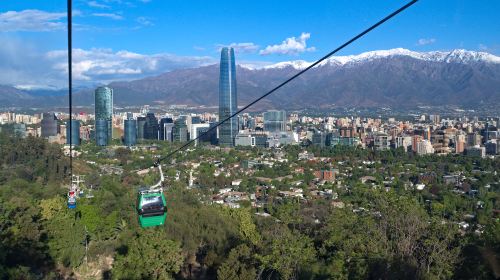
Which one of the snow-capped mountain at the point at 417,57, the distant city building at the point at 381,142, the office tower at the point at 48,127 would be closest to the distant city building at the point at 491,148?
the distant city building at the point at 381,142

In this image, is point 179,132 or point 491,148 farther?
point 179,132

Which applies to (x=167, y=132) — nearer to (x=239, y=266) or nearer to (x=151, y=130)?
(x=151, y=130)

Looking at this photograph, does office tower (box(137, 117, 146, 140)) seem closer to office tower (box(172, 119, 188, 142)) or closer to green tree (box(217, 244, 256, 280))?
office tower (box(172, 119, 188, 142))

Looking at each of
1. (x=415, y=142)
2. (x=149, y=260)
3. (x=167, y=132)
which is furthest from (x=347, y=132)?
(x=149, y=260)

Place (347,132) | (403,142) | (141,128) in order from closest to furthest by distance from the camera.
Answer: (403,142) < (347,132) < (141,128)

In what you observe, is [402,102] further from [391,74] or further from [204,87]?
[204,87]

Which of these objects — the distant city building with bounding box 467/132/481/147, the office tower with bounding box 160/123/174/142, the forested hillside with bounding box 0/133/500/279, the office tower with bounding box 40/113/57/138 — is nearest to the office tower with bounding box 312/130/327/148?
the distant city building with bounding box 467/132/481/147
